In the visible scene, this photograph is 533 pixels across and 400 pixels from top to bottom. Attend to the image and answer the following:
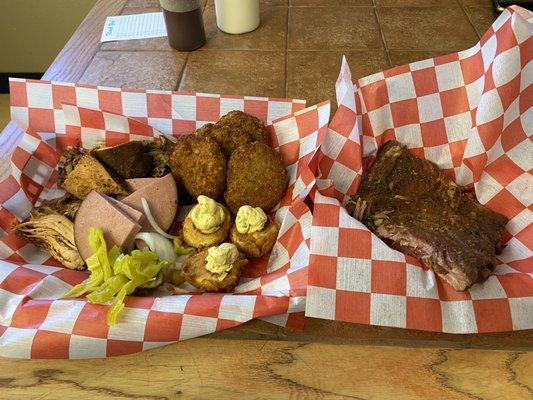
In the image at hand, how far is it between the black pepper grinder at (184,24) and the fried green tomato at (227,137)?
1.72 ft

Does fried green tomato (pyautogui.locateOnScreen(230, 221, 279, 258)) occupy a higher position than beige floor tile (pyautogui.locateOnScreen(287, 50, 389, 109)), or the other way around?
beige floor tile (pyautogui.locateOnScreen(287, 50, 389, 109))

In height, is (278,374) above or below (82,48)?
below

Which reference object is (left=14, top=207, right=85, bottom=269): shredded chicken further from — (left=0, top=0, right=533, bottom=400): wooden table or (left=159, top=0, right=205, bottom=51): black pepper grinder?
(left=159, top=0, right=205, bottom=51): black pepper grinder

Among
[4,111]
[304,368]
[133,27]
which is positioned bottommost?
[4,111]

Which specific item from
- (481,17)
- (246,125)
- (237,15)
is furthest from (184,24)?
(481,17)

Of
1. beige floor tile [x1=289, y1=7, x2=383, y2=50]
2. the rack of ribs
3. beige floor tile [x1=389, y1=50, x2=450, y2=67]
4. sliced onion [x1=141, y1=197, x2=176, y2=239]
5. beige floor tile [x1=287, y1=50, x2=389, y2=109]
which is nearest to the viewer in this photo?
the rack of ribs

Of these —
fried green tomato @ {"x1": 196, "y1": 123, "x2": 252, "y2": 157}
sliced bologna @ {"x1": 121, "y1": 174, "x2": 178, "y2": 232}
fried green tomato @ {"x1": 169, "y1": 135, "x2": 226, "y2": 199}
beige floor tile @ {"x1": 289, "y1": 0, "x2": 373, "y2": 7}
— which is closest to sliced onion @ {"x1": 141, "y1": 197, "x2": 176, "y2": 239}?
sliced bologna @ {"x1": 121, "y1": 174, "x2": 178, "y2": 232}

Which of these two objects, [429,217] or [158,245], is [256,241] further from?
[429,217]

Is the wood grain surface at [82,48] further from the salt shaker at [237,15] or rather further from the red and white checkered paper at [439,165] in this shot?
the red and white checkered paper at [439,165]

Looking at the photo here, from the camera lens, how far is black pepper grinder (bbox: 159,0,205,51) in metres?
1.39

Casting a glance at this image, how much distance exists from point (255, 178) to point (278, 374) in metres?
0.41

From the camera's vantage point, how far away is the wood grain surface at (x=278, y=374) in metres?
0.73

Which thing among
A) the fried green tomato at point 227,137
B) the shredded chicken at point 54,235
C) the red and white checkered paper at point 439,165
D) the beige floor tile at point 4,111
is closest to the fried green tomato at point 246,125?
the fried green tomato at point 227,137

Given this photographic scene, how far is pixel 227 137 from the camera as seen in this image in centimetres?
108
